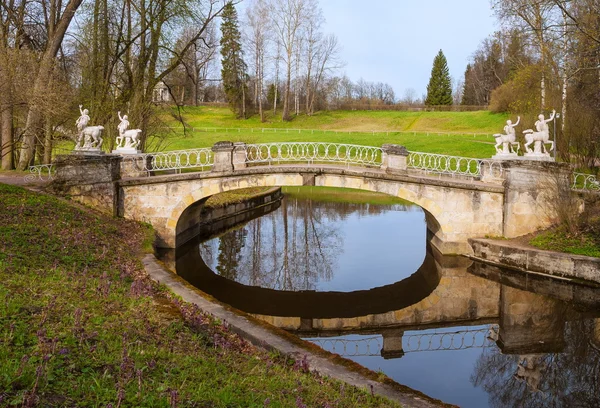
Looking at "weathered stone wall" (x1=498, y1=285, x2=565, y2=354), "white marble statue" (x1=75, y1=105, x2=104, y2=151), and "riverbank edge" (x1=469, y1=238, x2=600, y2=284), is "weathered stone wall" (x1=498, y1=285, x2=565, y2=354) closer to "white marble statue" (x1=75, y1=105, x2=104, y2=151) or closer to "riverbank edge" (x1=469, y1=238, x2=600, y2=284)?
"riverbank edge" (x1=469, y1=238, x2=600, y2=284)

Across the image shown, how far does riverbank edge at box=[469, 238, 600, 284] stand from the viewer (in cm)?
1180

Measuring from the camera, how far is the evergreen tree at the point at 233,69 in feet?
155

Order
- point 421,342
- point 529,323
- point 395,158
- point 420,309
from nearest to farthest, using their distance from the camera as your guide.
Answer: point 421,342
point 529,323
point 420,309
point 395,158

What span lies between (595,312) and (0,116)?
19332 millimetres

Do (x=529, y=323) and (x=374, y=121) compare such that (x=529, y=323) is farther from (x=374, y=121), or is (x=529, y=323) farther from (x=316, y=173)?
(x=374, y=121)

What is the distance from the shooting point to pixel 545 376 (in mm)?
7875

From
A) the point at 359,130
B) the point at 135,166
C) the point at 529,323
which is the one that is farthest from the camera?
the point at 359,130

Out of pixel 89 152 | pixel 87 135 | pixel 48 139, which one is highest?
pixel 87 135

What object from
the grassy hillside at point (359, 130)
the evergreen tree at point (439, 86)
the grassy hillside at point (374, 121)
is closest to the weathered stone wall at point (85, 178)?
the grassy hillside at point (359, 130)

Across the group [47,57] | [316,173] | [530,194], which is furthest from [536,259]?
[47,57]

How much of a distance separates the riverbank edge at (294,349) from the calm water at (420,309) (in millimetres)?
1992

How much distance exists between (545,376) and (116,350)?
6.28 metres

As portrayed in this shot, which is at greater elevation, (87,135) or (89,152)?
(87,135)

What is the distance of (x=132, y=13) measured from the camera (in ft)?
67.9
